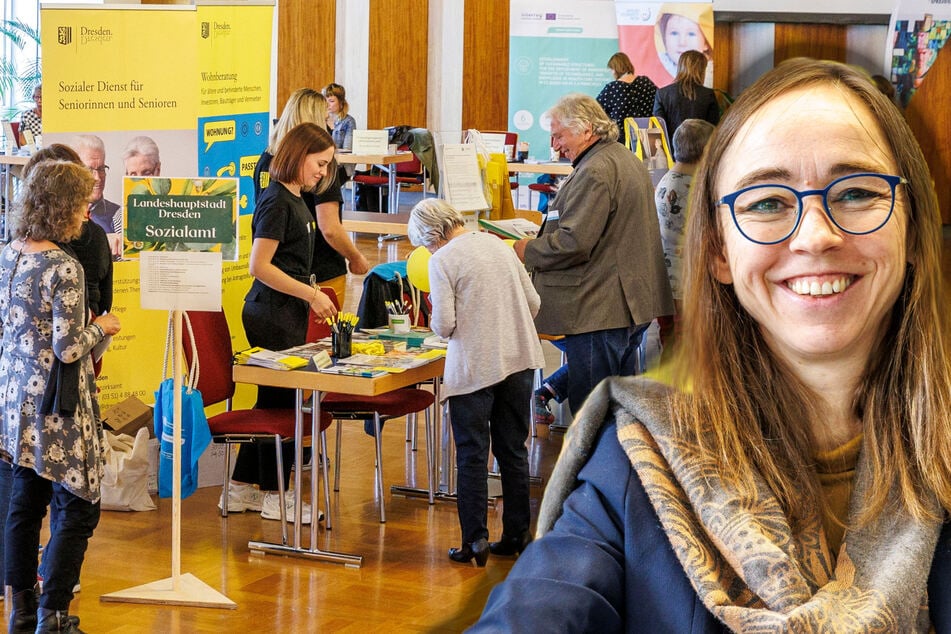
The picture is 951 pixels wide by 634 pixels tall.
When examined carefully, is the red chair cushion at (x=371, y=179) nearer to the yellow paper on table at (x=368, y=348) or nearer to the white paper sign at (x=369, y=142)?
the white paper sign at (x=369, y=142)

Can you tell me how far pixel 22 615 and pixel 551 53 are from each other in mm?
11785

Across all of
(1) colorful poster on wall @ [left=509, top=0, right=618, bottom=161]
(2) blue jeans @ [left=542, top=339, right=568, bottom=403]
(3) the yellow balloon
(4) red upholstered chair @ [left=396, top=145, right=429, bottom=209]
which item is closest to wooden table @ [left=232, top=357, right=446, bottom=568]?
(3) the yellow balloon

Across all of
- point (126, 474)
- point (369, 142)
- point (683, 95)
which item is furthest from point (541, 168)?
point (126, 474)

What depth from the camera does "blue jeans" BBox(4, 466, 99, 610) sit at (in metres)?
3.90

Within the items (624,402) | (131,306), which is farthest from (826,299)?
(131,306)

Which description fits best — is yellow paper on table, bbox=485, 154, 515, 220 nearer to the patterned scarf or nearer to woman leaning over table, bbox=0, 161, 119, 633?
woman leaning over table, bbox=0, 161, 119, 633

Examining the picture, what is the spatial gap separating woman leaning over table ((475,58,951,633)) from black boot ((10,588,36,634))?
3439 millimetres

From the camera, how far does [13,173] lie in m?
10.5

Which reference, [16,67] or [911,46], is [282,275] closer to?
[911,46]

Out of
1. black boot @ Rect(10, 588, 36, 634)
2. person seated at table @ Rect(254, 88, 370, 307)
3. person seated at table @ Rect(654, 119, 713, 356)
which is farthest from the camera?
person seated at table @ Rect(254, 88, 370, 307)

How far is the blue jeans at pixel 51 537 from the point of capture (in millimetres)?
3900

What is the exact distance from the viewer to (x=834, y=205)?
952 millimetres

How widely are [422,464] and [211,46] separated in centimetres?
235

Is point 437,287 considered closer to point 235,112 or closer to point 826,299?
point 235,112
